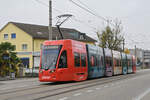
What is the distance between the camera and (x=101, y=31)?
5359 cm

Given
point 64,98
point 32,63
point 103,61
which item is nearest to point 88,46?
point 103,61

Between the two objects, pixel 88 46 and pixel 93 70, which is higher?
pixel 88 46

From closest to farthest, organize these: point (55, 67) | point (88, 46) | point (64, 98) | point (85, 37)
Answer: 1. point (64, 98)
2. point (55, 67)
3. point (88, 46)
4. point (85, 37)

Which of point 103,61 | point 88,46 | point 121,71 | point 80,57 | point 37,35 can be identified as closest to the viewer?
point 80,57

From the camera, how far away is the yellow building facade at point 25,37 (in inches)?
2081

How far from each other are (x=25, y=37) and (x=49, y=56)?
1480 inches

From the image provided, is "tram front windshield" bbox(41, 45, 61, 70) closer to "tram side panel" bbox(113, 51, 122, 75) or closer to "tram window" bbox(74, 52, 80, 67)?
"tram window" bbox(74, 52, 80, 67)

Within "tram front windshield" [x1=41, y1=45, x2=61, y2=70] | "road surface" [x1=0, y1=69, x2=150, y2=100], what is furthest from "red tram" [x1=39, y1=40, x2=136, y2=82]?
"road surface" [x1=0, y1=69, x2=150, y2=100]

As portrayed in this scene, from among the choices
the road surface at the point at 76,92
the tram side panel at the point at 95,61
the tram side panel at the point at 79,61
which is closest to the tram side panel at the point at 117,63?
the tram side panel at the point at 95,61

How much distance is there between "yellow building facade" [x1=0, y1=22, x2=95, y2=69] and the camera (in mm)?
52859

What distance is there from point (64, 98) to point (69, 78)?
770cm

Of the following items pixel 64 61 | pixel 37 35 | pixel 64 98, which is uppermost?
pixel 37 35

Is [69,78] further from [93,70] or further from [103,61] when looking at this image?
[103,61]

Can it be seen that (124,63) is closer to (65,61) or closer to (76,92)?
(65,61)
